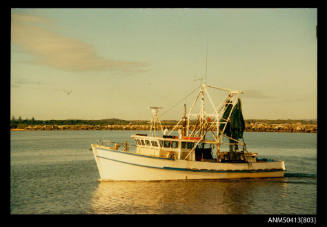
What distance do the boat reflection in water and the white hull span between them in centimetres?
48

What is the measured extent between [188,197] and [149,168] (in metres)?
4.49

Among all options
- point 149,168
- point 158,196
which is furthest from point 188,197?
point 149,168

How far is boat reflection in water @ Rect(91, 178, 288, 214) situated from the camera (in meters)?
19.6

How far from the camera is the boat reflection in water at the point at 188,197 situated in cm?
1956

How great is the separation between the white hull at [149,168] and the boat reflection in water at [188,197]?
1.57ft

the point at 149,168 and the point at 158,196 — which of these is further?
the point at 149,168

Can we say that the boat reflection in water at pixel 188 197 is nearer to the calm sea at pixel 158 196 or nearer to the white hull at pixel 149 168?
the calm sea at pixel 158 196

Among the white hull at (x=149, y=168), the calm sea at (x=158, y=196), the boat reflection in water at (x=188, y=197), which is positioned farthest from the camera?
the white hull at (x=149, y=168)

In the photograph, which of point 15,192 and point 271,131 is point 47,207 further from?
point 271,131

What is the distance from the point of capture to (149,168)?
25203 millimetres

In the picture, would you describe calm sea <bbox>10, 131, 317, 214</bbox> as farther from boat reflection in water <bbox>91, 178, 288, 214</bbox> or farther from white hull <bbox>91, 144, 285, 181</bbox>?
white hull <bbox>91, 144, 285, 181</bbox>

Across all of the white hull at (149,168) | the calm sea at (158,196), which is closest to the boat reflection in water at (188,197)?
the calm sea at (158,196)

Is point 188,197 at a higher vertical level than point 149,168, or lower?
lower

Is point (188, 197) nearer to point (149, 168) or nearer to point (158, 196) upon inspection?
point (158, 196)
